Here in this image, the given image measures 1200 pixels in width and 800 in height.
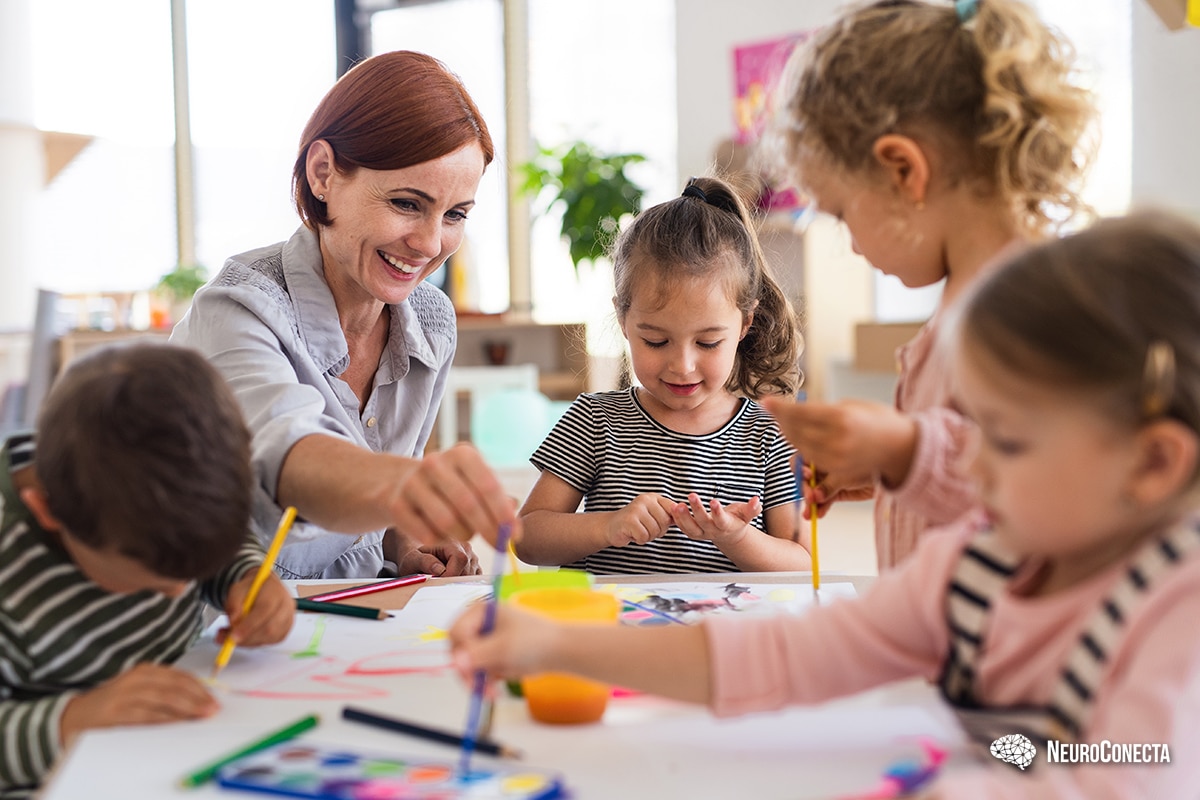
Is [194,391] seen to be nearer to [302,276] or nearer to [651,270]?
[302,276]

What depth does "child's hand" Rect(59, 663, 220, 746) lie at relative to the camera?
750mm

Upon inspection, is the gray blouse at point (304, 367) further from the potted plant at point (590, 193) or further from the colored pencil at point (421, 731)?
the potted plant at point (590, 193)

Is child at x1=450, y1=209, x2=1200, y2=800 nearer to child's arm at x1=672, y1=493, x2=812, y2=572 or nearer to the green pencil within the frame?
the green pencil

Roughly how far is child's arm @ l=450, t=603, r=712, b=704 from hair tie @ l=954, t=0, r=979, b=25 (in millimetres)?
578

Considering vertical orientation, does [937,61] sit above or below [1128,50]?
below

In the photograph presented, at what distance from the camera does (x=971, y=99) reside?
944 mm

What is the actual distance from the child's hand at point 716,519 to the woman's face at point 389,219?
0.51 meters

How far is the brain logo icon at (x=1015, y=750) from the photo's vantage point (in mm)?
618

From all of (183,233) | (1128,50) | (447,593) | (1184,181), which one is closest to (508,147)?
(183,233)

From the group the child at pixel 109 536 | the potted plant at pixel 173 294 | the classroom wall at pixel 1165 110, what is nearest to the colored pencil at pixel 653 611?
the child at pixel 109 536

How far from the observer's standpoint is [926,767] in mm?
649

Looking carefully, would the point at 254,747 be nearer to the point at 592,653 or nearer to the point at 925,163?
the point at 592,653

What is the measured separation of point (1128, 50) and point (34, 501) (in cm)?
350

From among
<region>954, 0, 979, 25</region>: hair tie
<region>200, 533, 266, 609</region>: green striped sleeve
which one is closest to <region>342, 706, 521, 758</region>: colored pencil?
<region>200, 533, 266, 609</region>: green striped sleeve
